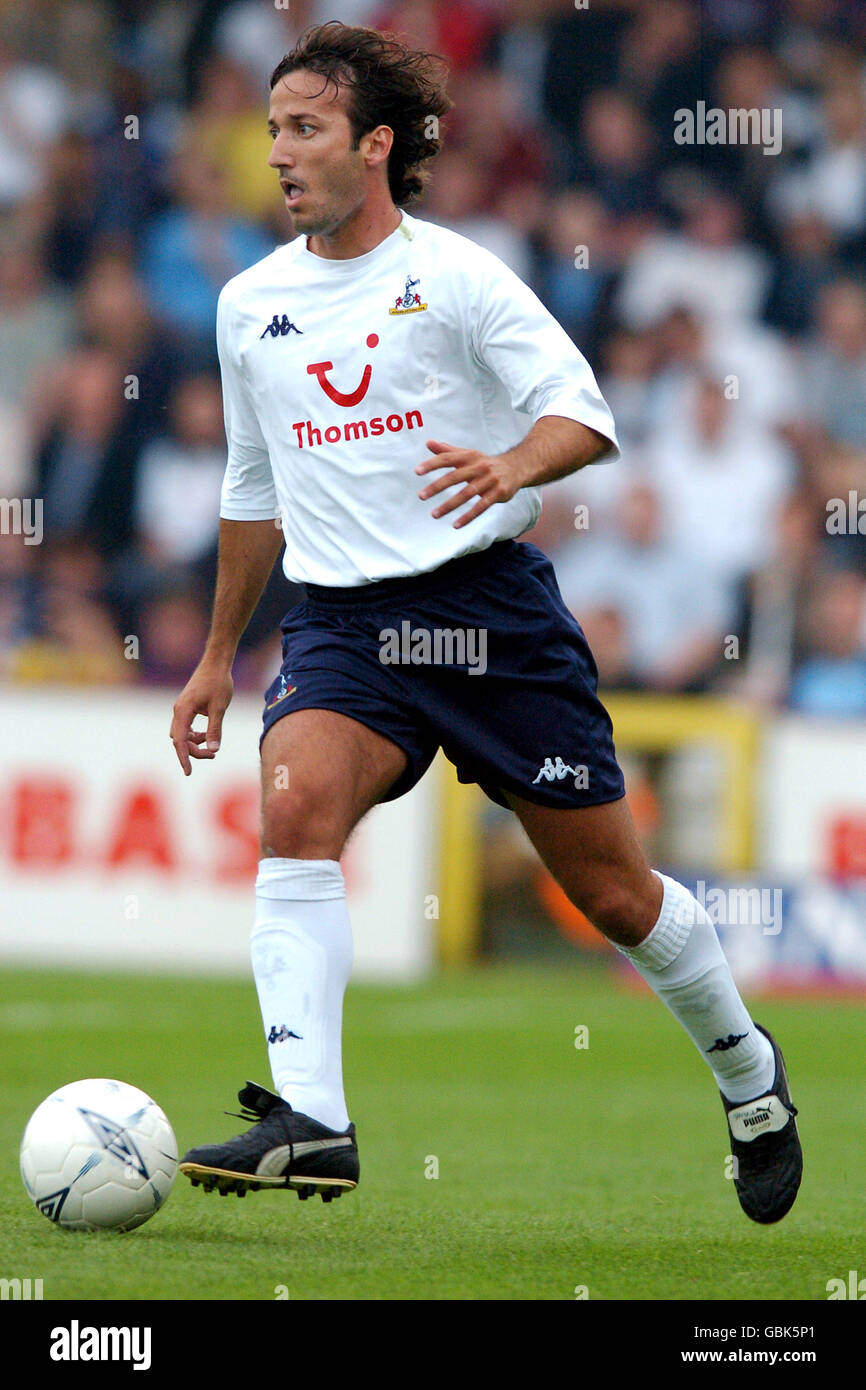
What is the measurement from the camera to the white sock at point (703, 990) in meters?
4.66

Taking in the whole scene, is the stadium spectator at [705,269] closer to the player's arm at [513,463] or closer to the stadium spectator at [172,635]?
the stadium spectator at [172,635]

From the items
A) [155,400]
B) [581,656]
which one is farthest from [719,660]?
[581,656]

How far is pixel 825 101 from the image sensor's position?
47.0 feet

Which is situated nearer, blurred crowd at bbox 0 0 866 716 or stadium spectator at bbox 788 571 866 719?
stadium spectator at bbox 788 571 866 719

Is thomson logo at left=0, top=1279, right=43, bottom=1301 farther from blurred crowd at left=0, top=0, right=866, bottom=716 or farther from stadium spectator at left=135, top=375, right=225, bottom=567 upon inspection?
stadium spectator at left=135, top=375, right=225, bottom=567

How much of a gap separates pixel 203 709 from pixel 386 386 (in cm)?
84

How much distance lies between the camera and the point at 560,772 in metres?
4.45

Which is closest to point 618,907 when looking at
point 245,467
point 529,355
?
point 529,355

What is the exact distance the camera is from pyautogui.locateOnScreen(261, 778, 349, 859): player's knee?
4.24m

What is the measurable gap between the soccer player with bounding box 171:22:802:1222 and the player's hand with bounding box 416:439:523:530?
0.73 feet

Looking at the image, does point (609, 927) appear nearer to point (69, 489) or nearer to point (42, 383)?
point (69, 489)

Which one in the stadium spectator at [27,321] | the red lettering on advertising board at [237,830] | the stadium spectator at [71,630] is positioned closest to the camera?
the red lettering on advertising board at [237,830]

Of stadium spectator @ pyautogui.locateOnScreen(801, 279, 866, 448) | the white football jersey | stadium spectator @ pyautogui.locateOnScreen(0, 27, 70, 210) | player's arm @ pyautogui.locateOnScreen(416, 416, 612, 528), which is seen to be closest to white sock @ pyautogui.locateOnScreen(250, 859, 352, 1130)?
the white football jersey
